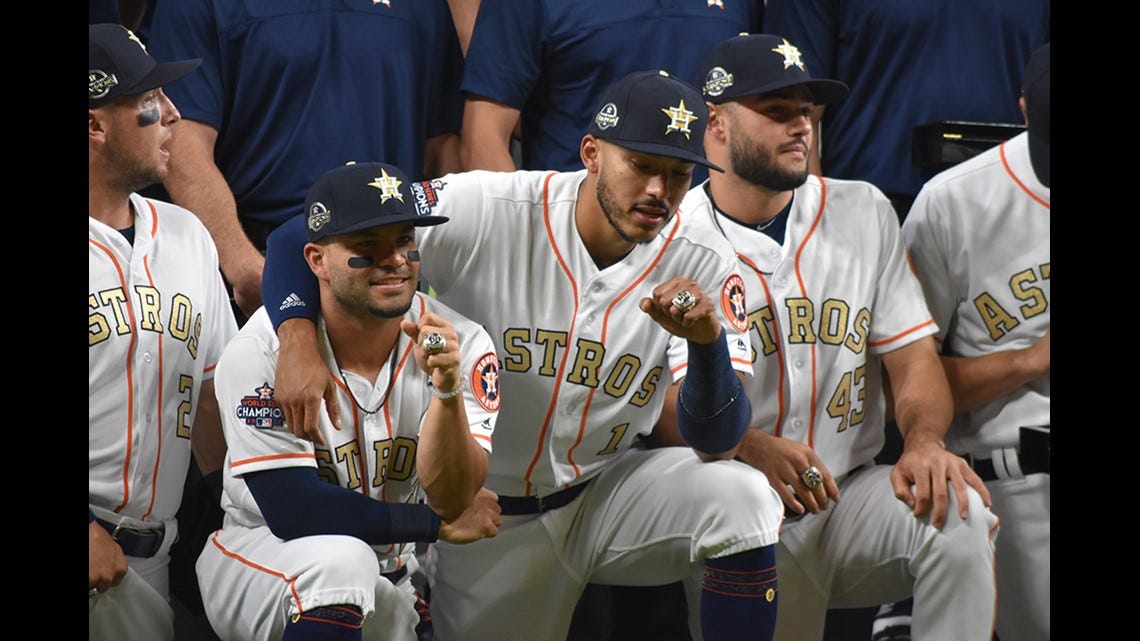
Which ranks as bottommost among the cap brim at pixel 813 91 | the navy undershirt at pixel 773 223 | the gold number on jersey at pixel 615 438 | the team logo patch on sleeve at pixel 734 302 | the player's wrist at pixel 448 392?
the gold number on jersey at pixel 615 438

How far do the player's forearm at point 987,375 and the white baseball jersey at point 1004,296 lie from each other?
0.8 inches

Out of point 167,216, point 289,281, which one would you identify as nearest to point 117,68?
point 167,216

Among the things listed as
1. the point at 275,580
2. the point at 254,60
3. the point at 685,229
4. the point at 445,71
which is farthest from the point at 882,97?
the point at 275,580

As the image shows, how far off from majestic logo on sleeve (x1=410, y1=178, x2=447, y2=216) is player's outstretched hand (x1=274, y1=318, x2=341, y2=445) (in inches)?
10.1

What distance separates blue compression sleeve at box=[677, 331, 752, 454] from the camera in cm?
203

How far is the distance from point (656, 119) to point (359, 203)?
0.49 metres

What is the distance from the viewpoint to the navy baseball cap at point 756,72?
226 centimetres

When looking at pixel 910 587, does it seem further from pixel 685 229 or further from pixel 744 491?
pixel 685 229

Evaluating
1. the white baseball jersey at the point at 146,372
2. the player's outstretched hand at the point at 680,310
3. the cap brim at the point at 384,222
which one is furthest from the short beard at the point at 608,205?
the white baseball jersey at the point at 146,372

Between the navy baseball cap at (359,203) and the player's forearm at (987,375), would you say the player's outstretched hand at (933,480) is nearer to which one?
the player's forearm at (987,375)

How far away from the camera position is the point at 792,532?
229 centimetres

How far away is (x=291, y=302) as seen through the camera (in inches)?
79.0

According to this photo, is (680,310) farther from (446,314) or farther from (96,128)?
(96,128)
